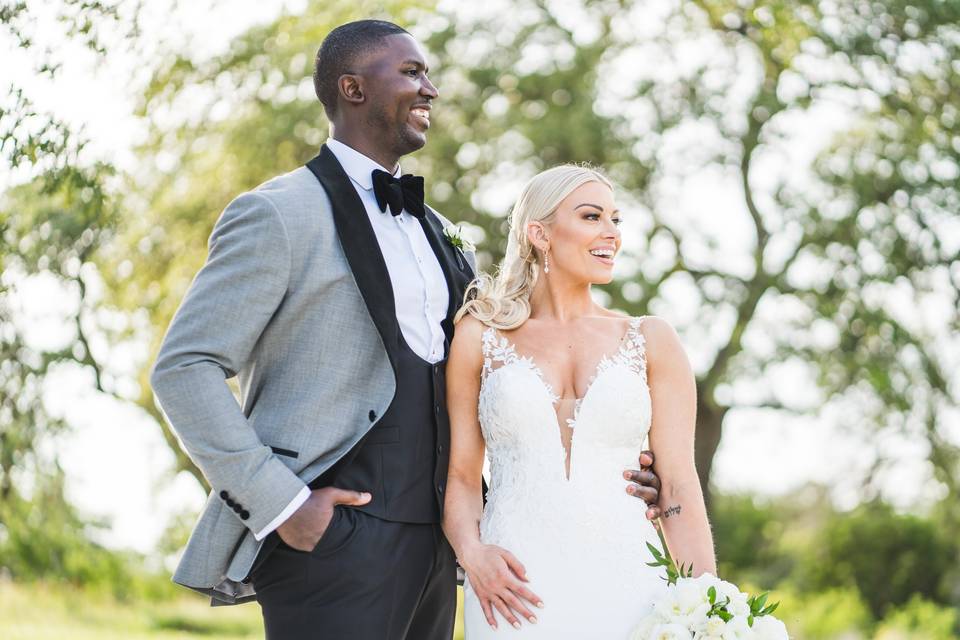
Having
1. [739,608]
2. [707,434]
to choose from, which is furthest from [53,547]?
[739,608]

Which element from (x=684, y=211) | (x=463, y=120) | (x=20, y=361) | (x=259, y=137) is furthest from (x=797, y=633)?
(x=20, y=361)

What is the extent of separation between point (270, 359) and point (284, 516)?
18.0 inches

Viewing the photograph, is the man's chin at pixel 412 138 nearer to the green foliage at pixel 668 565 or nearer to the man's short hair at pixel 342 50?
the man's short hair at pixel 342 50

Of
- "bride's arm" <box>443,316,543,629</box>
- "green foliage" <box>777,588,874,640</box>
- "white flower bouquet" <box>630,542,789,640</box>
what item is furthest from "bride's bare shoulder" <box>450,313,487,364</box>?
"green foliage" <box>777,588,874,640</box>

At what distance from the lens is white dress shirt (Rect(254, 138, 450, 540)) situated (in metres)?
3.48

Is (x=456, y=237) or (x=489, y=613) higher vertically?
(x=456, y=237)

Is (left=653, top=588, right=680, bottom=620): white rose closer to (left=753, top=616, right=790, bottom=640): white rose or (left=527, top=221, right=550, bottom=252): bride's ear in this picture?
(left=753, top=616, right=790, bottom=640): white rose

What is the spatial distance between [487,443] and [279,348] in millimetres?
690

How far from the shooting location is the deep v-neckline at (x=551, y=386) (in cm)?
350

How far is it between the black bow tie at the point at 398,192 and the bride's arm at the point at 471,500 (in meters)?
0.38

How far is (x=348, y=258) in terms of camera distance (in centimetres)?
334

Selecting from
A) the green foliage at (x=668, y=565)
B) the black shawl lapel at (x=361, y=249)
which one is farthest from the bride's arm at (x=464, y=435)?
the green foliage at (x=668, y=565)

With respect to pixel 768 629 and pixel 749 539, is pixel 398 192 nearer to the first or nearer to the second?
pixel 768 629

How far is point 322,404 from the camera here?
3.25m
